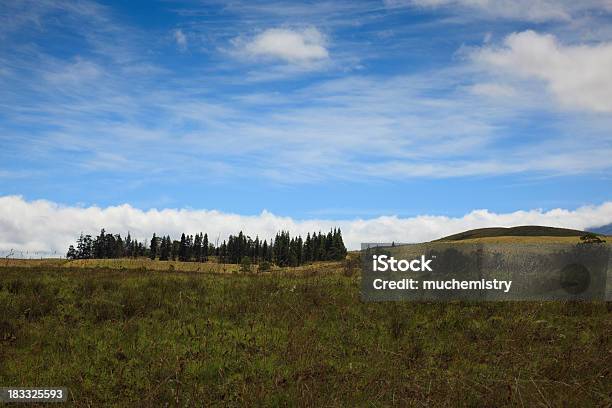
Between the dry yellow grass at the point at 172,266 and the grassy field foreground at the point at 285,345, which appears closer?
the grassy field foreground at the point at 285,345

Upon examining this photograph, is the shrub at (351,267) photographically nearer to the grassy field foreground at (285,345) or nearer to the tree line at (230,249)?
the grassy field foreground at (285,345)

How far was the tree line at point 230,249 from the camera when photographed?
140 metres

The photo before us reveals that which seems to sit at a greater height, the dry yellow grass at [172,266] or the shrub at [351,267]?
the shrub at [351,267]

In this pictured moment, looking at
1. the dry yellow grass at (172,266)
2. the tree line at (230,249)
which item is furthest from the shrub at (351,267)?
the tree line at (230,249)

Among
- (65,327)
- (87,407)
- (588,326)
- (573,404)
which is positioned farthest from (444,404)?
(65,327)

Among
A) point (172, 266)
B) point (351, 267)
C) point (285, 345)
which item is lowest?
point (285, 345)

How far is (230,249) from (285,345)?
15983 cm

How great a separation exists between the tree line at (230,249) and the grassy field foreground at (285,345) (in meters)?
116

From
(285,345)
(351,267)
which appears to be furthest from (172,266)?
(285,345)

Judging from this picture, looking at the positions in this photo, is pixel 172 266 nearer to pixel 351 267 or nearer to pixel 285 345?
pixel 351 267

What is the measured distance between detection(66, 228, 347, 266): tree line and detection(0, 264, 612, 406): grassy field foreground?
382ft

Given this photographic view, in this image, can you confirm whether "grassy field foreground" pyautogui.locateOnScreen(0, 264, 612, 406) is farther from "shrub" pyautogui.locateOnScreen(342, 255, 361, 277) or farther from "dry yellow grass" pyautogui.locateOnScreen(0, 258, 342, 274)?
"dry yellow grass" pyautogui.locateOnScreen(0, 258, 342, 274)

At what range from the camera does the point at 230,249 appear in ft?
548

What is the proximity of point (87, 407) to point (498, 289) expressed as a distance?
1172 cm
